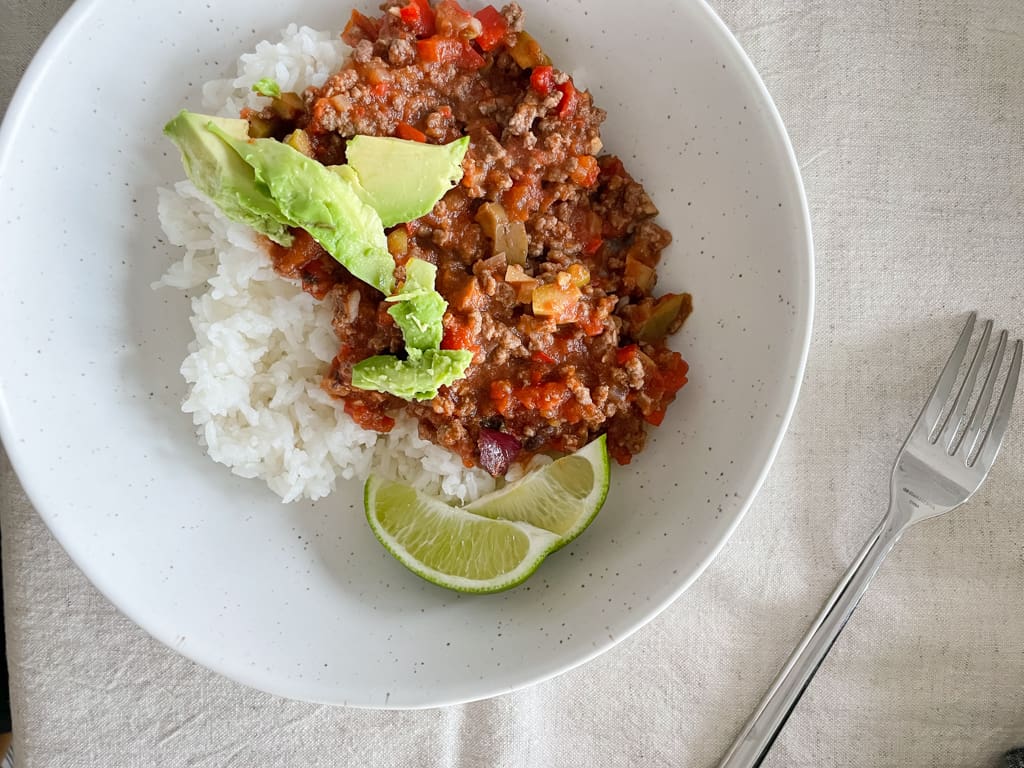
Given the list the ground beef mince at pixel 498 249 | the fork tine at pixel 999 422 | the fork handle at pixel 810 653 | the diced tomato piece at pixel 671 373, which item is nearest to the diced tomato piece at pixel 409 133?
the ground beef mince at pixel 498 249

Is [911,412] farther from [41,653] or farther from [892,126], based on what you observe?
[41,653]

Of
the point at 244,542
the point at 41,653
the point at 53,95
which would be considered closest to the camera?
the point at 53,95

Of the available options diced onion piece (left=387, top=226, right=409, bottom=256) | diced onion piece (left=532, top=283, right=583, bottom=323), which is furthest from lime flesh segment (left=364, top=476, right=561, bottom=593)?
diced onion piece (left=387, top=226, right=409, bottom=256)

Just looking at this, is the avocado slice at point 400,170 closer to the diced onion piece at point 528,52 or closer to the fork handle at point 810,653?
the diced onion piece at point 528,52

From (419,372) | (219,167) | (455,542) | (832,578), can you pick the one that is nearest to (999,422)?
(832,578)

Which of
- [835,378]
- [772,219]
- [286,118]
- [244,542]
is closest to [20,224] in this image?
[286,118]

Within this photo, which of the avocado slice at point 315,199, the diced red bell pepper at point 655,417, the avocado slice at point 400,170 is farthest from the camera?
the diced red bell pepper at point 655,417
